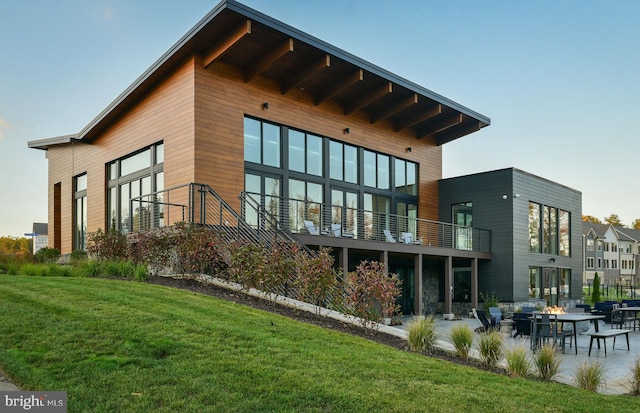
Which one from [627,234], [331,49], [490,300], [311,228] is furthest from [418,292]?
[627,234]

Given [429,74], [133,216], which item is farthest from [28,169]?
[429,74]

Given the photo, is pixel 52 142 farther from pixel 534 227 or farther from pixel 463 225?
pixel 534 227

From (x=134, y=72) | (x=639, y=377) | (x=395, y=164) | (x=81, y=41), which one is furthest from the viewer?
(x=395, y=164)

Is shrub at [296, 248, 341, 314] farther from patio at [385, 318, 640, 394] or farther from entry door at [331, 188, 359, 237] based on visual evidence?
entry door at [331, 188, 359, 237]

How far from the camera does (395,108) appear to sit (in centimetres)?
1919

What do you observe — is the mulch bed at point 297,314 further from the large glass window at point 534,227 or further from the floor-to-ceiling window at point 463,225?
the large glass window at point 534,227

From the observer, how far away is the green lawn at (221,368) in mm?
4410

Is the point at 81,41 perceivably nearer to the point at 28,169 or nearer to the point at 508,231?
the point at 28,169

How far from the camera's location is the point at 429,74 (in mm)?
23078

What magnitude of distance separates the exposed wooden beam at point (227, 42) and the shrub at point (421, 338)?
9.04 meters

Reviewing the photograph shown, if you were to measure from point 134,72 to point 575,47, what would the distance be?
16.5 metres

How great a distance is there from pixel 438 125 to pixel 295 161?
8032 mm

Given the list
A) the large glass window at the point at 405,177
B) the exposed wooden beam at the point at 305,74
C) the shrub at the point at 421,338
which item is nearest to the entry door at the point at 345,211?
the large glass window at the point at 405,177

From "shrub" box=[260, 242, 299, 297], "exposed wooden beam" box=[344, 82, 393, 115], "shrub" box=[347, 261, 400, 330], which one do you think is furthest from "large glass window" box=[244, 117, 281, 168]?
"shrub" box=[347, 261, 400, 330]
